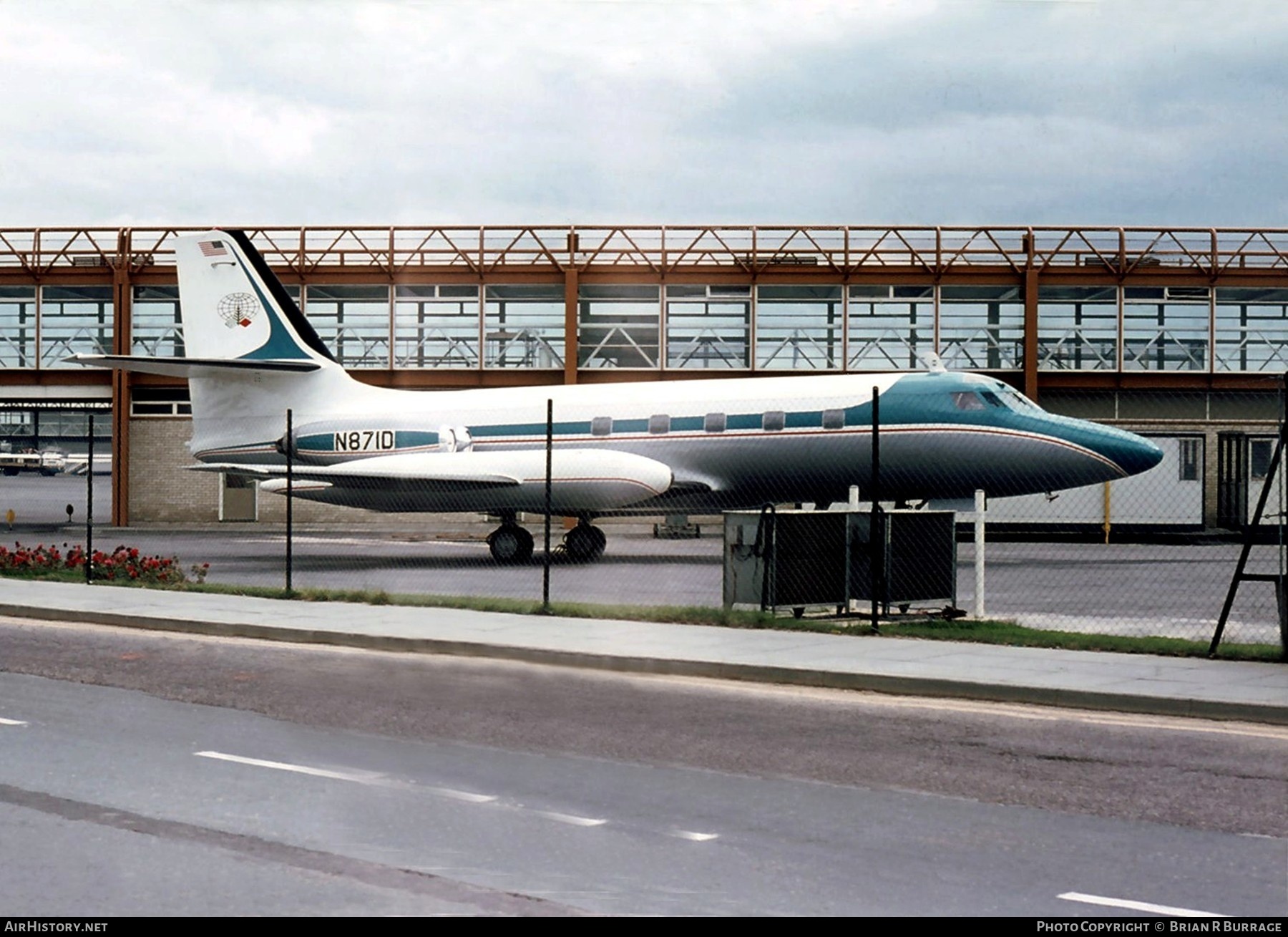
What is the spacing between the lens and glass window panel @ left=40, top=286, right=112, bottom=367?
49.7m

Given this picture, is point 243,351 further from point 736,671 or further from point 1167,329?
point 1167,329

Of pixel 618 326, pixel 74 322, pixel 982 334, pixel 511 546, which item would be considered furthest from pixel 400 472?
pixel 74 322

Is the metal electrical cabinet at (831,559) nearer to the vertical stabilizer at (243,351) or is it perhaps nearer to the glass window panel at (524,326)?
the vertical stabilizer at (243,351)

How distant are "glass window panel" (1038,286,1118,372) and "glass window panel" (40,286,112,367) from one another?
29.6 meters

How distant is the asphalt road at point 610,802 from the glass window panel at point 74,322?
3906cm

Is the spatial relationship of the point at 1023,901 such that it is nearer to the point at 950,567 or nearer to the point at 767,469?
the point at 950,567

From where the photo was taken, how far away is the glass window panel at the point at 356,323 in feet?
159

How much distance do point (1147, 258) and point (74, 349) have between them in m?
34.1

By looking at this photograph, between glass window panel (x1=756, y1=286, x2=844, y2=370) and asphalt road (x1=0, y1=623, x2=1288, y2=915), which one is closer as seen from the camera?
asphalt road (x1=0, y1=623, x2=1288, y2=915)

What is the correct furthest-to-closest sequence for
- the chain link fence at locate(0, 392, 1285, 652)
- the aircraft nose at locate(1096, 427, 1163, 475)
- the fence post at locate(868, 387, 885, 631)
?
the aircraft nose at locate(1096, 427, 1163, 475), the chain link fence at locate(0, 392, 1285, 652), the fence post at locate(868, 387, 885, 631)

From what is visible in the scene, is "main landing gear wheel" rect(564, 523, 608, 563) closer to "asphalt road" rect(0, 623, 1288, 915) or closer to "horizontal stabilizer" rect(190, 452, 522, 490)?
"horizontal stabilizer" rect(190, 452, 522, 490)

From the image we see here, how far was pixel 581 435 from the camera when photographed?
1238 inches

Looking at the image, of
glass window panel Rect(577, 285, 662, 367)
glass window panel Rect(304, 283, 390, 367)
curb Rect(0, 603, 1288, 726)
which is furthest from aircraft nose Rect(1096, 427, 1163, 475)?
glass window panel Rect(304, 283, 390, 367)

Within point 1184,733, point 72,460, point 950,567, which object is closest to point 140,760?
point 1184,733
